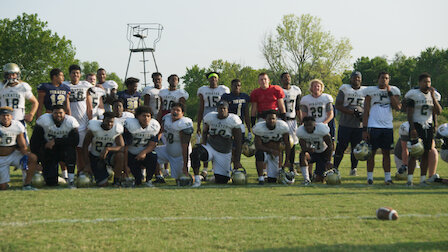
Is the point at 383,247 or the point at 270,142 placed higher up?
the point at 270,142

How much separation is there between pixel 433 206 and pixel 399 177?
3.59m

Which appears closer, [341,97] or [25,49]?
[341,97]

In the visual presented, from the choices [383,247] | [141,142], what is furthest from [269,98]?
[383,247]

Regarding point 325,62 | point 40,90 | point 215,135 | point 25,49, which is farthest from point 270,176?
point 325,62

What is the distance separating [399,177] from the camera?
9.80 m

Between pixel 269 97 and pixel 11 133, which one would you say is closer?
pixel 11 133

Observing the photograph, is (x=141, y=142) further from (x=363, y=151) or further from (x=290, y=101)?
(x=363, y=151)

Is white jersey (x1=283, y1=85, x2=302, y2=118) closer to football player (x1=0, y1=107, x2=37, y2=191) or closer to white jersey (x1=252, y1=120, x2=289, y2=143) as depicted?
white jersey (x1=252, y1=120, x2=289, y2=143)

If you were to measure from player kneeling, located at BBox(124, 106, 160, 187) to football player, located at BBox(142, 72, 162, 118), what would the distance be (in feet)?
6.79

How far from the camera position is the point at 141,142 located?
8.86 m

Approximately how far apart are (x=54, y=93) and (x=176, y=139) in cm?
248

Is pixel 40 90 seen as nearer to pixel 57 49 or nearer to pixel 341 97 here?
pixel 341 97

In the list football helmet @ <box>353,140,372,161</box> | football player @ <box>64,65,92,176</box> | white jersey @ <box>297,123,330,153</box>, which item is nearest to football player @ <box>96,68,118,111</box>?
football player @ <box>64,65,92,176</box>

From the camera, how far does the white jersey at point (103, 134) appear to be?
857 centimetres
